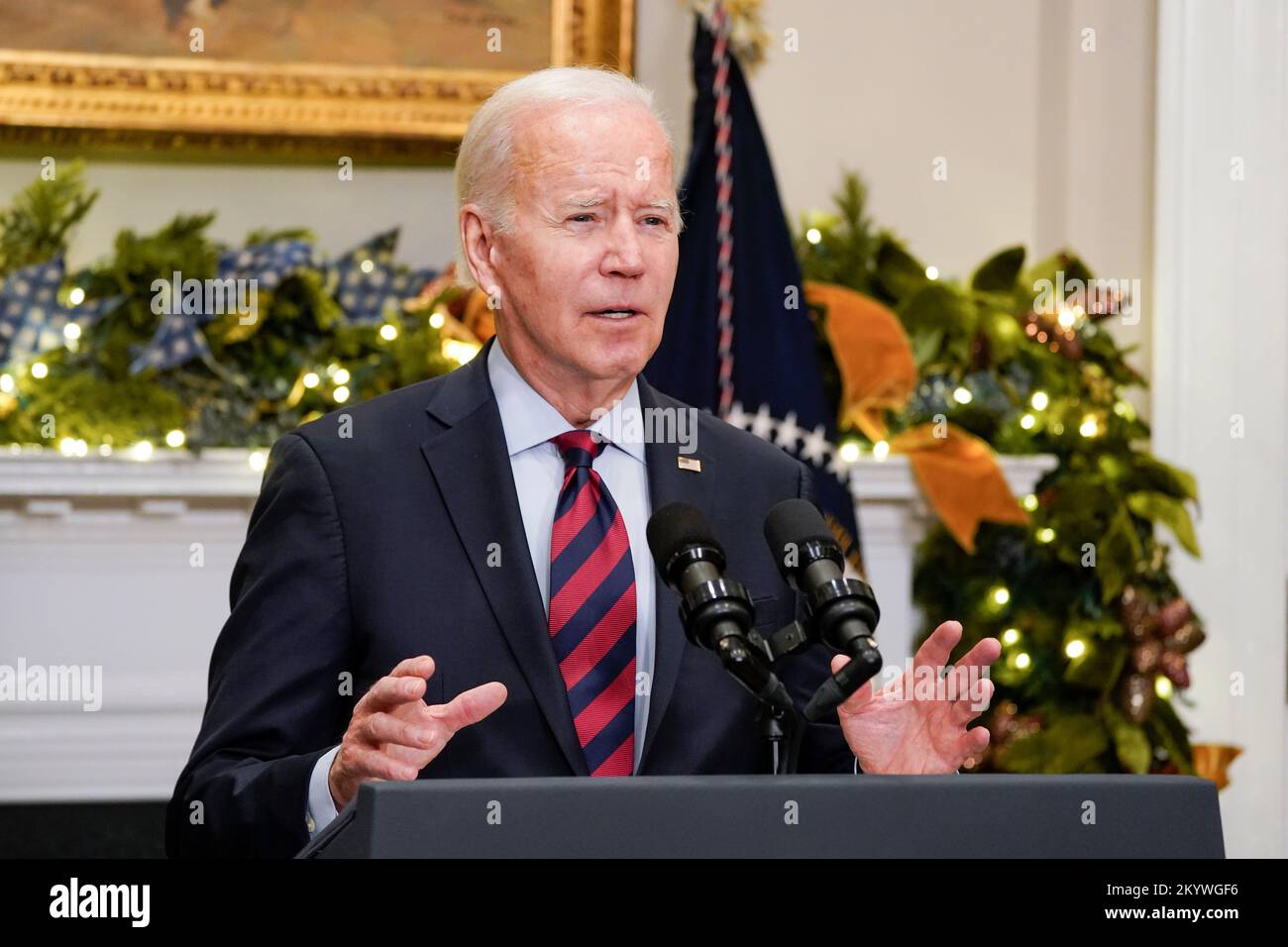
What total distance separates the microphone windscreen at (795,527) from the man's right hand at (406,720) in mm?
267

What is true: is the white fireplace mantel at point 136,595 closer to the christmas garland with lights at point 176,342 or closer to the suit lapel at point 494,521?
the christmas garland with lights at point 176,342

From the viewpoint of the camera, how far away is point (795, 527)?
1.34m

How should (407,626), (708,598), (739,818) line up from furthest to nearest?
1. (407,626)
2. (708,598)
3. (739,818)

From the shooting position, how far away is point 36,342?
3555 millimetres

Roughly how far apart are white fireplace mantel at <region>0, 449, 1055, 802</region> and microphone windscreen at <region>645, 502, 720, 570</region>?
2.24 metres

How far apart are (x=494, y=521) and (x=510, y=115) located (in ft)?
1.55

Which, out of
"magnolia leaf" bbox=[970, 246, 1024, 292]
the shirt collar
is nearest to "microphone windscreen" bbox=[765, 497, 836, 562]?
the shirt collar

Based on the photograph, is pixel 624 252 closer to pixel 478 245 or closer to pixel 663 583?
pixel 478 245

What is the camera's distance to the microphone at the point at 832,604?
4.03 ft

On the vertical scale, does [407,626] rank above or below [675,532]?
below

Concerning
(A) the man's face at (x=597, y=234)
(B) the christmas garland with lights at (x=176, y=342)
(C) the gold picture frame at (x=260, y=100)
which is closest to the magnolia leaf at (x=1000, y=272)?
(C) the gold picture frame at (x=260, y=100)

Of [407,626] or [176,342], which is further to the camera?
[176,342]

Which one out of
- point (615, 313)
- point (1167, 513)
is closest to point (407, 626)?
point (615, 313)
